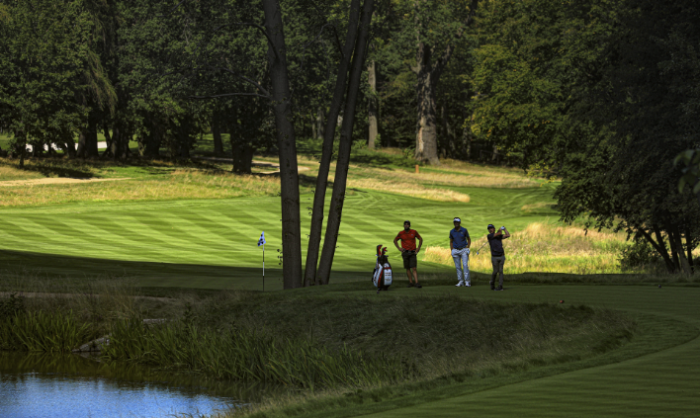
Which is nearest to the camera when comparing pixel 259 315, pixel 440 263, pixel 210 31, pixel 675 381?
pixel 675 381

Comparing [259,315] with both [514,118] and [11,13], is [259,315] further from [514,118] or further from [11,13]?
[11,13]

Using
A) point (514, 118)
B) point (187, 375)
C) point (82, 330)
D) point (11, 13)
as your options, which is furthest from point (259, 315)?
point (11, 13)

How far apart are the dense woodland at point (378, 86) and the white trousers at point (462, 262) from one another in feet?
14.8

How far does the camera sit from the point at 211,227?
1816 inches

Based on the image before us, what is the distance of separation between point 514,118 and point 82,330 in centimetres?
3568

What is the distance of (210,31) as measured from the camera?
2686 centimetres

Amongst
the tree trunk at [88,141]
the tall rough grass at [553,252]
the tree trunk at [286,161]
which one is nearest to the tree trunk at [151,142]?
the tree trunk at [88,141]

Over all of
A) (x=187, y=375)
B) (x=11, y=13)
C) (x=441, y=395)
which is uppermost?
(x=11, y=13)

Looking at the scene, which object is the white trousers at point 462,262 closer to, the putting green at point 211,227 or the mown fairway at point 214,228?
the mown fairway at point 214,228

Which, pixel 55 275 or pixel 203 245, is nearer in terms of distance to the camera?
pixel 55 275

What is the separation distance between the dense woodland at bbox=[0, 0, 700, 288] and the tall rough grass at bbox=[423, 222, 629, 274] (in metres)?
1.72

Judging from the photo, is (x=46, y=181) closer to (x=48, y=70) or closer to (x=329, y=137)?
(x=48, y=70)

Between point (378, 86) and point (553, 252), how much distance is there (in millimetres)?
70762

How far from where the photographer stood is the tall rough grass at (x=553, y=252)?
35.0 metres
